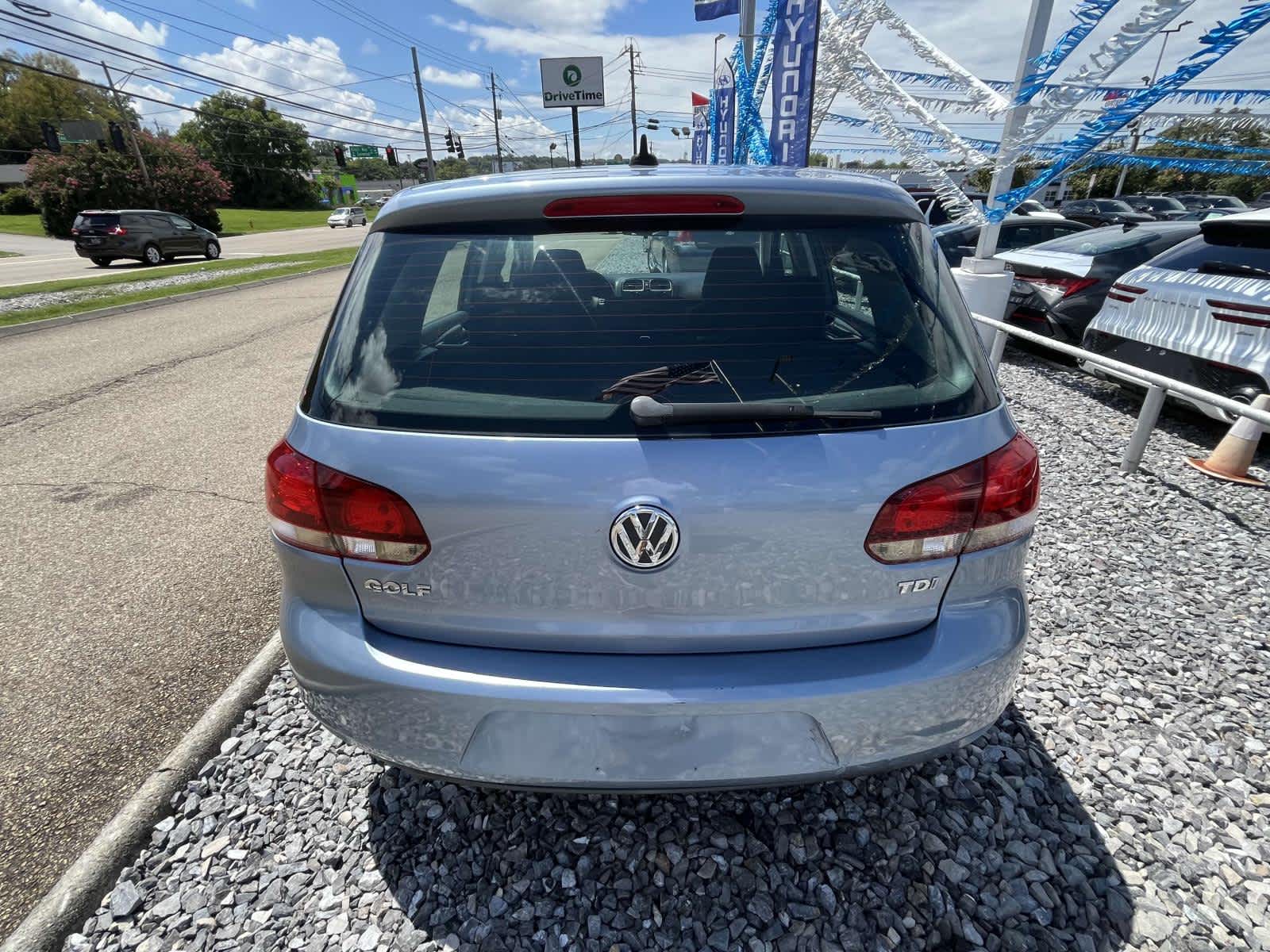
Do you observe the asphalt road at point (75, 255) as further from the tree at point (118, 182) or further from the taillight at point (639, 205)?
the taillight at point (639, 205)

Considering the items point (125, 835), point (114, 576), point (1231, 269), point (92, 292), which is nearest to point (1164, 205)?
point (1231, 269)

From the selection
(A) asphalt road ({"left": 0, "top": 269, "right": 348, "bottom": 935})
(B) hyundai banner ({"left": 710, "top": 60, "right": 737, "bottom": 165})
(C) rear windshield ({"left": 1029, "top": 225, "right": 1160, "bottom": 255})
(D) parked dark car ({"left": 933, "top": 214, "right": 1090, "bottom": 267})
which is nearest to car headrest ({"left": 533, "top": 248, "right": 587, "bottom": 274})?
(A) asphalt road ({"left": 0, "top": 269, "right": 348, "bottom": 935})

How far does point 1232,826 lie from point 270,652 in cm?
346

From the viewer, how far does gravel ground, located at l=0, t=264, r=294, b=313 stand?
12398 millimetres

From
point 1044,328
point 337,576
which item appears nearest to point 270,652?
point 337,576

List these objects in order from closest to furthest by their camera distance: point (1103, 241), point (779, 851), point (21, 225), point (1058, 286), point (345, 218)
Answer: point (779, 851) < point (1058, 286) < point (1103, 241) < point (21, 225) < point (345, 218)

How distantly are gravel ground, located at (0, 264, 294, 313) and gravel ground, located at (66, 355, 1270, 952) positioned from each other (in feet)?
46.5

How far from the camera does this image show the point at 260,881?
6.16 feet

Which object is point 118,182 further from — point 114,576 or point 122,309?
point 114,576

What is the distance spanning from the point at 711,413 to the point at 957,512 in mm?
610

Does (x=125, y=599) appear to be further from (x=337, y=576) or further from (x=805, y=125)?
(x=805, y=125)

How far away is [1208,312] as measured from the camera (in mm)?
4527

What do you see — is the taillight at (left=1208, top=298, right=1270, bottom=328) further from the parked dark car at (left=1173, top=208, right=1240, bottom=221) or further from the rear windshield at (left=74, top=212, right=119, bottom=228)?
the rear windshield at (left=74, top=212, right=119, bottom=228)

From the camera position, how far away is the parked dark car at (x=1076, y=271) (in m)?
6.50
